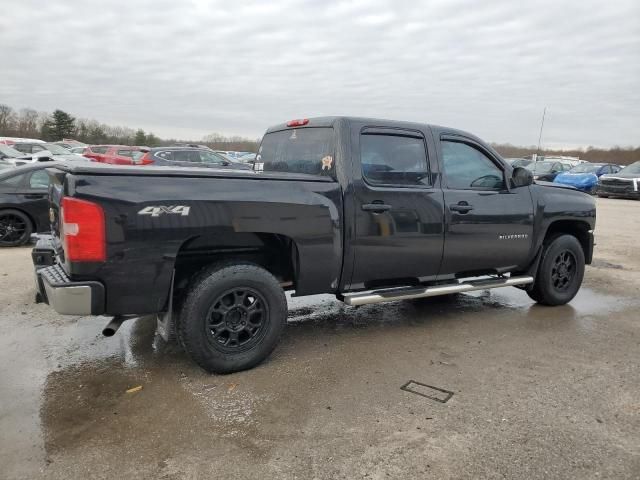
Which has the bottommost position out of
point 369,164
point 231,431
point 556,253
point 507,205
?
point 231,431

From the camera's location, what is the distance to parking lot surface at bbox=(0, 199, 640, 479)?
275cm

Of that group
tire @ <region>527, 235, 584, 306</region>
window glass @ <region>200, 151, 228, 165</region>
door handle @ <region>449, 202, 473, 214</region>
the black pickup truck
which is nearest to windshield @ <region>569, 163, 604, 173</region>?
window glass @ <region>200, 151, 228, 165</region>

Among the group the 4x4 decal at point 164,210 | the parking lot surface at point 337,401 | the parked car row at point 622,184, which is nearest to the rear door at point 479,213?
the parking lot surface at point 337,401

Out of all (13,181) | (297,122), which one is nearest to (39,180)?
(13,181)

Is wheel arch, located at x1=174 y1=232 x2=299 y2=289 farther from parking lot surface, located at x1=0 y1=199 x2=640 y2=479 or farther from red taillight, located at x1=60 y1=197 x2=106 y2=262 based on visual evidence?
parking lot surface, located at x1=0 y1=199 x2=640 y2=479

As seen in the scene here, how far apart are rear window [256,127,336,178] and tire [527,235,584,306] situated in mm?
2798

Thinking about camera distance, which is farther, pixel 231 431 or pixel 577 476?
Answer: pixel 231 431

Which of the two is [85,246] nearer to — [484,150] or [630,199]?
[484,150]

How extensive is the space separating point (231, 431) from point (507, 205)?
3.48 m

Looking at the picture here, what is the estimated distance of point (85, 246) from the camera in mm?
3215

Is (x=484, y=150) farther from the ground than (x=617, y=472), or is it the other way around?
(x=484, y=150)

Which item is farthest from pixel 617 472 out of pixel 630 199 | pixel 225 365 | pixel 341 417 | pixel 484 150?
pixel 630 199

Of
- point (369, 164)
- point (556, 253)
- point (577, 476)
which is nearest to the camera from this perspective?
point (577, 476)

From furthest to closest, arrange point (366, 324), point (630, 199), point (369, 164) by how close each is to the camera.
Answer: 1. point (630, 199)
2. point (366, 324)
3. point (369, 164)
